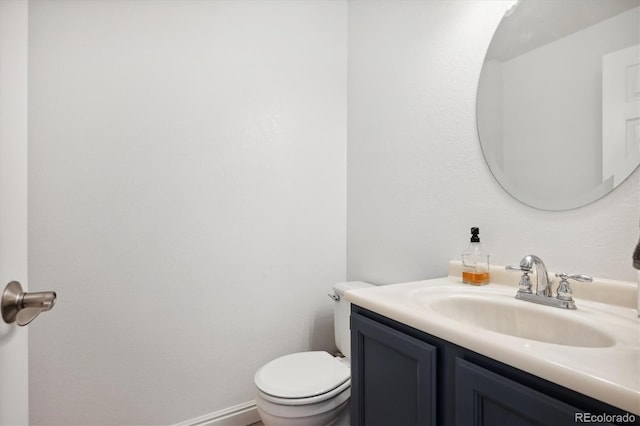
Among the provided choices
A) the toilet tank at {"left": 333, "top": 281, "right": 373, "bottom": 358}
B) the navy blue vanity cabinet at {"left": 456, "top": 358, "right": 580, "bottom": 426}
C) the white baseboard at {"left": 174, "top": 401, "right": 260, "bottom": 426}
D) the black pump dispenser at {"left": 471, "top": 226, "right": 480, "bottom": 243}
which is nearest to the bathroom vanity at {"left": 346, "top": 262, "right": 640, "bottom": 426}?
the navy blue vanity cabinet at {"left": 456, "top": 358, "right": 580, "bottom": 426}

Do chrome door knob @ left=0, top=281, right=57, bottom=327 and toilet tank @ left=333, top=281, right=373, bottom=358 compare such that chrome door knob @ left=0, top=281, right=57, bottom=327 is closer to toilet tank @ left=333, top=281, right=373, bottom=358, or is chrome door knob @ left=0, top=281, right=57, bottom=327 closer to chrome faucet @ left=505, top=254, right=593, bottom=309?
chrome faucet @ left=505, top=254, right=593, bottom=309

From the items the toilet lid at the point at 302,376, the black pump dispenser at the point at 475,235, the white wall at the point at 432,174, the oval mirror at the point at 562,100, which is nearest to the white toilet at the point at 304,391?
the toilet lid at the point at 302,376

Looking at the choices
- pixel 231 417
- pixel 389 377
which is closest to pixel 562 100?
pixel 389 377

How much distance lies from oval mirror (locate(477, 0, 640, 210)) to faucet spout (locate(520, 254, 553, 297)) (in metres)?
0.22

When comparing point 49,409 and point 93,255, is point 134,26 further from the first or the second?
point 49,409

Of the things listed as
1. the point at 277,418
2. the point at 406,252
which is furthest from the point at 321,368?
the point at 406,252

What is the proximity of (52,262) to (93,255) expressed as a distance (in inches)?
5.5

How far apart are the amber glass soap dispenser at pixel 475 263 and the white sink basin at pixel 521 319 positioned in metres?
0.13

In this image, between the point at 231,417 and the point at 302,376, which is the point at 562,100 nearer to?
the point at 302,376

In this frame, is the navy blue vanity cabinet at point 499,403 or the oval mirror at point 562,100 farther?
the oval mirror at point 562,100

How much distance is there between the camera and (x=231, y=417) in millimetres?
1659

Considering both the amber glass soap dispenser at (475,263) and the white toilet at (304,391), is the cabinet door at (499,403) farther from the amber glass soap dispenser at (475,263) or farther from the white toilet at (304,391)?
the white toilet at (304,391)

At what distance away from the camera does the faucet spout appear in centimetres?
95

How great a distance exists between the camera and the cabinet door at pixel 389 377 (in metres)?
0.79
